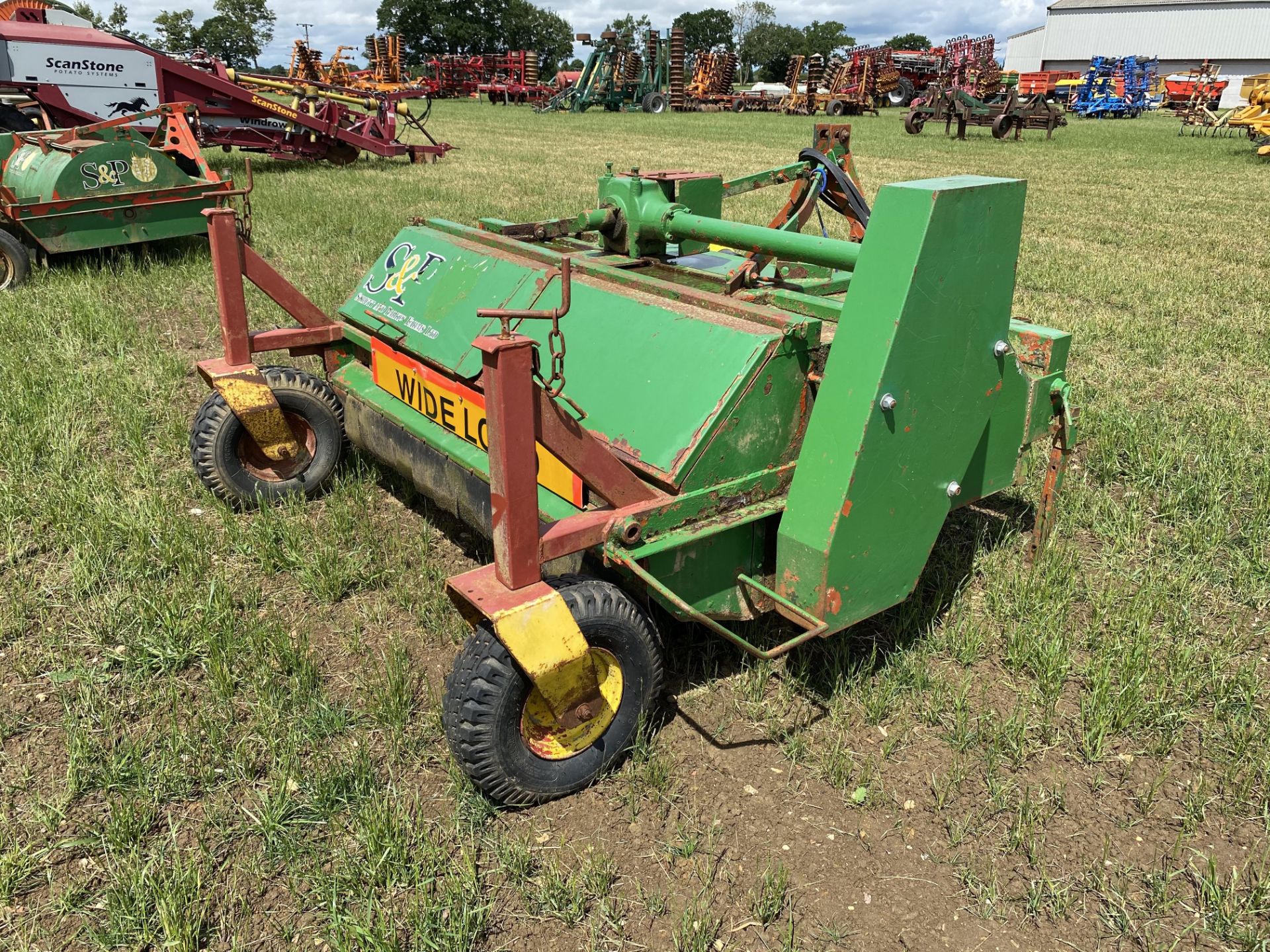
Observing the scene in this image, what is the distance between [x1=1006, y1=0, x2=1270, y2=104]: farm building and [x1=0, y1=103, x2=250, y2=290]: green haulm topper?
197ft

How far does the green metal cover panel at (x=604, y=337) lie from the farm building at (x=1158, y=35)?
6179cm

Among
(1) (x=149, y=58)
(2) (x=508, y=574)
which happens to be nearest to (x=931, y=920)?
(2) (x=508, y=574)

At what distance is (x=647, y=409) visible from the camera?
2.80 m

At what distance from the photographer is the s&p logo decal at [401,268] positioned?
3.96m

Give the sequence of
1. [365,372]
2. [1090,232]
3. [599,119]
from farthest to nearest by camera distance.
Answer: [599,119] < [1090,232] < [365,372]

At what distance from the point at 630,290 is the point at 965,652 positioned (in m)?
1.67

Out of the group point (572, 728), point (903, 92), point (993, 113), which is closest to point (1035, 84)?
point (903, 92)

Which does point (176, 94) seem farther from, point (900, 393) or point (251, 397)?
point (900, 393)

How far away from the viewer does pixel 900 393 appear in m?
2.43

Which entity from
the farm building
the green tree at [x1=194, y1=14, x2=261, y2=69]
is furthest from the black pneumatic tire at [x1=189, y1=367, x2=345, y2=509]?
the green tree at [x1=194, y1=14, x2=261, y2=69]

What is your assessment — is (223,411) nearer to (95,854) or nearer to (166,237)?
(95,854)

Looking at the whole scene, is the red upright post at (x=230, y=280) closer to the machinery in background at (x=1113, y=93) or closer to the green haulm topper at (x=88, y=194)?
the green haulm topper at (x=88, y=194)

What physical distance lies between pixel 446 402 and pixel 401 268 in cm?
103

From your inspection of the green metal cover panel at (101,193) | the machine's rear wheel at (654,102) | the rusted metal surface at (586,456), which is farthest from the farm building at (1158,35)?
the rusted metal surface at (586,456)
